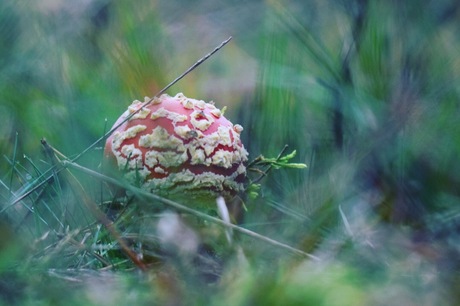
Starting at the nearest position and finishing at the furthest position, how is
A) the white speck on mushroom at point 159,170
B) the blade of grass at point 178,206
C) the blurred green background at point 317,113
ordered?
the blurred green background at point 317,113, the blade of grass at point 178,206, the white speck on mushroom at point 159,170

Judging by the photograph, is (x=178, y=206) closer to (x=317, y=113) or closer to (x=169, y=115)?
(x=317, y=113)

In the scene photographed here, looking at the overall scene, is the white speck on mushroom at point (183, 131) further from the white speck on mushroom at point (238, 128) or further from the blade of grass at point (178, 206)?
the blade of grass at point (178, 206)

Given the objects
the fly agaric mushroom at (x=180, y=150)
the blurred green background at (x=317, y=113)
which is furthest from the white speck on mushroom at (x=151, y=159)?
the blurred green background at (x=317, y=113)

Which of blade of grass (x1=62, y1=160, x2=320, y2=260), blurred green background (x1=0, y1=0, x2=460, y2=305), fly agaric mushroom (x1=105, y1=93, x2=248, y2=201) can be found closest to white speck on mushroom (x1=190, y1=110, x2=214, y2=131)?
fly agaric mushroom (x1=105, y1=93, x2=248, y2=201)

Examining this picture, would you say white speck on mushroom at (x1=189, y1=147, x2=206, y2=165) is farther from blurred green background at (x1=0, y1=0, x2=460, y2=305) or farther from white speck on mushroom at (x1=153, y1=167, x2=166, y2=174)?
blurred green background at (x1=0, y1=0, x2=460, y2=305)

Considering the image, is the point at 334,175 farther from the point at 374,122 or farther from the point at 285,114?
the point at 285,114

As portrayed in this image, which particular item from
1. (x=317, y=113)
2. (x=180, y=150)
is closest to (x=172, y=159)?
(x=180, y=150)
